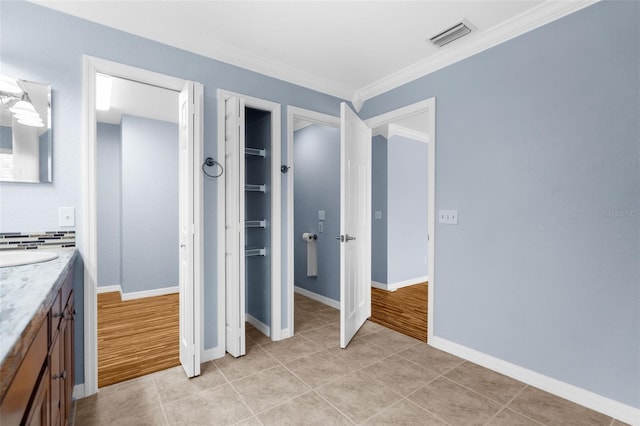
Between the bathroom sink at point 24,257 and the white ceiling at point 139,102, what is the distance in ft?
6.67

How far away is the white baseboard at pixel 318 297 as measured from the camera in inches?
155

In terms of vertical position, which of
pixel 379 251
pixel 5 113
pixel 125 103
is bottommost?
pixel 379 251

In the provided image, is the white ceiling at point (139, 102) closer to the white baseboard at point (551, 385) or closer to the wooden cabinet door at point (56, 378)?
the wooden cabinet door at point (56, 378)

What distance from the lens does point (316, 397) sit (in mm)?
2010

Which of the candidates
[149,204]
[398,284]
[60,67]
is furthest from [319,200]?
[60,67]

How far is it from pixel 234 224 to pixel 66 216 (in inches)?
42.1

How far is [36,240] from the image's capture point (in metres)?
1.86

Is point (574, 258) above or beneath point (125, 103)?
beneath

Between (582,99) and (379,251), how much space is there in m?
3.22

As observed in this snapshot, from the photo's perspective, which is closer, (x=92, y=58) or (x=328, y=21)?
(x=92, y=58)

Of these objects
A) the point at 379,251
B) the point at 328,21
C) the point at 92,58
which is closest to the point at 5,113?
the point at 92,58

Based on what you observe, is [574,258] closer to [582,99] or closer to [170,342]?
[582,99]

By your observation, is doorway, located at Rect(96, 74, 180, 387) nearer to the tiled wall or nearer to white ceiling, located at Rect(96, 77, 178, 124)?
white ceiling, located at Rect(96, 77, 178, 124)

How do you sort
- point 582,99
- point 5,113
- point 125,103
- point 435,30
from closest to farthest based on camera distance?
point 5,113 < point 582,99 < point 435,30 < point 125,103
